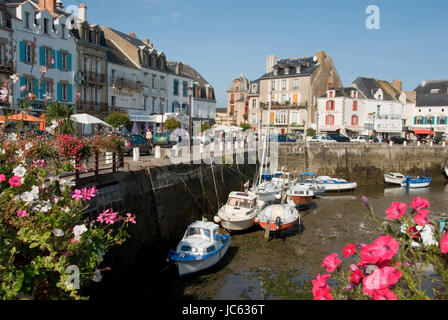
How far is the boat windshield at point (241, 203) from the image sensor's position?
18.7 metres

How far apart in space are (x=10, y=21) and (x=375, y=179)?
33414 millimetres

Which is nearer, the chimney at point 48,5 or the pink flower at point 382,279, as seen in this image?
the pink flower at point 382,279

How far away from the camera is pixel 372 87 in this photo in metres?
52.9

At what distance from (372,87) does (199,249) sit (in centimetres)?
4714

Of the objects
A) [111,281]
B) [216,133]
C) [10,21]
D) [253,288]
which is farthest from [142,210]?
[216,133]

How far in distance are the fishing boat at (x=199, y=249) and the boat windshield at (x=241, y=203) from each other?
372 centimetres

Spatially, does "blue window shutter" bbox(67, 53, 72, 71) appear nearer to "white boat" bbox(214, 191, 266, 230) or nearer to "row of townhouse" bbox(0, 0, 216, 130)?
"row of townhouse" bbox(0, 0, 216, 130)

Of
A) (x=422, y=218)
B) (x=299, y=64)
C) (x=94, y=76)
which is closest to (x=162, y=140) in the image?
(x=94, y=76)

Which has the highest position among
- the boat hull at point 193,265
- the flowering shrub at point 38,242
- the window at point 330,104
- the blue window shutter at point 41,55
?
the blue window shutter at point 41,55

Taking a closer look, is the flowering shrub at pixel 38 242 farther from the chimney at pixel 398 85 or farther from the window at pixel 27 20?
the chimney at pixel 398 85

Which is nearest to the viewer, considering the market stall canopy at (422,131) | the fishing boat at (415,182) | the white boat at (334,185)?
the white boat at (334,185)

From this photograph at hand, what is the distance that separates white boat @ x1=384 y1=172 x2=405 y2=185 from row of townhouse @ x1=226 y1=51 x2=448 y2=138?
48.2ft

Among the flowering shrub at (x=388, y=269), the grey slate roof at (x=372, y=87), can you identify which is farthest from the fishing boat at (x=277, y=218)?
the grey slate roof at (x=372, y=87)

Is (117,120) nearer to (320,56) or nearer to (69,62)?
(69,62)
